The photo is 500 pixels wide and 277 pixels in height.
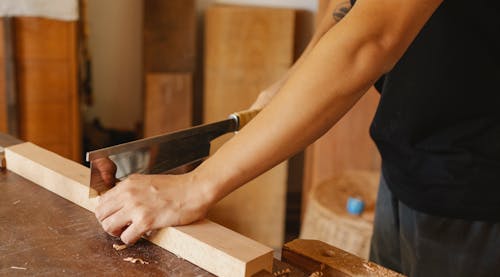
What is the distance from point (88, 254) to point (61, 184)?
0.25m

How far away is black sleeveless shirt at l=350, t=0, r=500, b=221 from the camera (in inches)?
42.5

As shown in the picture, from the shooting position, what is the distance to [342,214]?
226 centimetres

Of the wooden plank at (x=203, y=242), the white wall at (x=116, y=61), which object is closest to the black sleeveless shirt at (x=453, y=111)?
the wooden plank at (x=203, y=242)

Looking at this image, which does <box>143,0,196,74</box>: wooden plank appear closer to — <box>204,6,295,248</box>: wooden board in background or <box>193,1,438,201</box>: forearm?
<box>204,6,295,248</box>: wooden board in background

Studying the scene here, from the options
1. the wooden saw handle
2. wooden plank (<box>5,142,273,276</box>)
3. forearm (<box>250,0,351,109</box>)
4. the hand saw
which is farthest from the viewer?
forearm (<box>250,0,351,109</box>)

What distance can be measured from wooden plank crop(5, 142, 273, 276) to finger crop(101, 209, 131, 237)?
55mm

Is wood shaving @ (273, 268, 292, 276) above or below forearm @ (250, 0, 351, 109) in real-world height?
below

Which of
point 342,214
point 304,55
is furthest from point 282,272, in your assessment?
point 342,214

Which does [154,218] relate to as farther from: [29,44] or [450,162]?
[29,44]

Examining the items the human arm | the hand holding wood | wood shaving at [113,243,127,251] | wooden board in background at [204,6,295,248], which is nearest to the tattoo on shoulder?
the human arm

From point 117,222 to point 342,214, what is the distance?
1488 millimetres

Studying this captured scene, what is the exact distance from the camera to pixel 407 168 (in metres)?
1.22

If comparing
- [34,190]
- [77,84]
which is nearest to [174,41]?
[77,84]

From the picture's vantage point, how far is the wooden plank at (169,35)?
2.66 m
